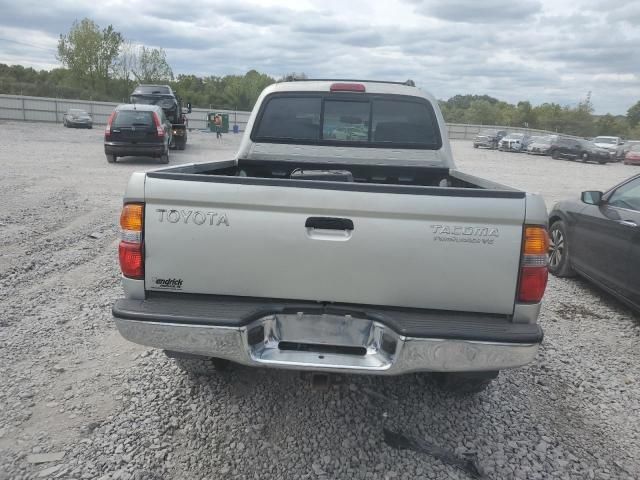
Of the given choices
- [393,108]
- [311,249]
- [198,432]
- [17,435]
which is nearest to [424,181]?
[393,108]

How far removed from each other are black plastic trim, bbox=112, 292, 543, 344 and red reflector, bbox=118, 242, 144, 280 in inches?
5.7

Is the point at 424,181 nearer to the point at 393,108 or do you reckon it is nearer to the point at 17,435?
the point at 393,108

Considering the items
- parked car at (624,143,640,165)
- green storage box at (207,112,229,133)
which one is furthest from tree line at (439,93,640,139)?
green storage box at (207,112,229,133)

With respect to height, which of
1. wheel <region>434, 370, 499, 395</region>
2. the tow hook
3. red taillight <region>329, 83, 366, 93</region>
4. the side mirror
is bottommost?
wheel <region>434, 370, 499, 395</region>

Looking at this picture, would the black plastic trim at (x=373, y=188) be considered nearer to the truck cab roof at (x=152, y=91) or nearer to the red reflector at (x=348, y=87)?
the red reflector at (x=348, y=87)

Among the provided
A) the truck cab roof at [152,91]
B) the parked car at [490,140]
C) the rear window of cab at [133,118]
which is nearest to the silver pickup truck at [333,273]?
the rear window of cab at [133,118]

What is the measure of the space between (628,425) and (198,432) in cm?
282

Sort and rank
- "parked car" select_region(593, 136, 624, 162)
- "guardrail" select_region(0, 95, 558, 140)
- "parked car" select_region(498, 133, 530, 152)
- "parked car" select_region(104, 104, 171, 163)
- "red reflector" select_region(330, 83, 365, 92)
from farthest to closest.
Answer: "parked car" select_region(498, 133, 530, 152)
"guardrail" select_region(0, 95, 558, 140)
"parked car" select_region(593, 136, 624, 162)
"parked car" select_region(104, 104, 171, 163)
"red reflector" select_region(330, 83, 365, 92)

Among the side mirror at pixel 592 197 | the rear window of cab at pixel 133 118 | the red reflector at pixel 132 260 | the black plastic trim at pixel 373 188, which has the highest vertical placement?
the rear window of cab at pixel 133 118

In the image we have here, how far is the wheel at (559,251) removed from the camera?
20.9ft

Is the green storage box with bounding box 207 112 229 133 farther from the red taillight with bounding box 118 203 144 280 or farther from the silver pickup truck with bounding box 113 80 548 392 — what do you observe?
the silver pickup truck with bounding box 113 80 548 392

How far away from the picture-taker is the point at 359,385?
3613 millimetres

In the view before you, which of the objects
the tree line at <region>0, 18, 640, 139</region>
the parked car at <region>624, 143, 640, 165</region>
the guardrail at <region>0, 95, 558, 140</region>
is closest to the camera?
the parked car at <region>624, 143, 640, 165</region>

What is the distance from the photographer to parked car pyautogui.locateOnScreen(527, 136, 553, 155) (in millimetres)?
37031
